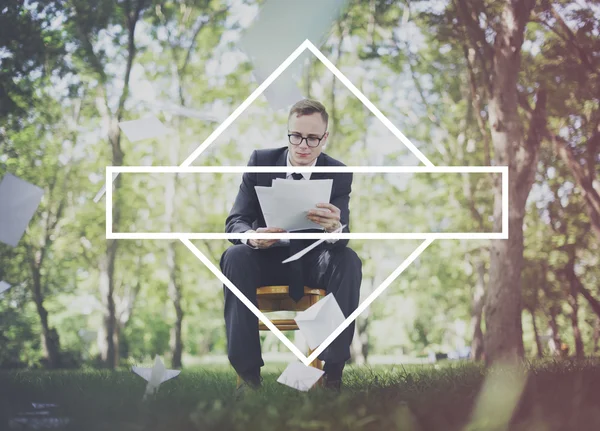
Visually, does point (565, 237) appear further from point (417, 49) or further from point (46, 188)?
point (46, 188)

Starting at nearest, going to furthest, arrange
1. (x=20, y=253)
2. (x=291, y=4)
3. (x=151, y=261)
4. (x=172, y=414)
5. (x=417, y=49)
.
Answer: (x=172, y=414) → (x=291, y=4) → (x=417, y=49) → (x=20, y=253) → (x=151, y=261)

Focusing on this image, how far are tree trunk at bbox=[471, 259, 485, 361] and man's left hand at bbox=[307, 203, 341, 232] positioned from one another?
9.28 ft

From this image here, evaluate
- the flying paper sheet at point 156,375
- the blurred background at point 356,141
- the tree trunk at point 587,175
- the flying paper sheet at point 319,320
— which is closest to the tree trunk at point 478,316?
the blurred background at point 356,141

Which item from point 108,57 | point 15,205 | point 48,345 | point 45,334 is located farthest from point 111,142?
point 15,205

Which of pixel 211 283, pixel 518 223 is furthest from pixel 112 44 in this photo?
pixel 211 283

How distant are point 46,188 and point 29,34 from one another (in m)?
2.25

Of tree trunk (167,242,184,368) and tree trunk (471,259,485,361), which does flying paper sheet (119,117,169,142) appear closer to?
tree trunk (471,259,485,361)

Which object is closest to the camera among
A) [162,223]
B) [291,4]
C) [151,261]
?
[291,4]

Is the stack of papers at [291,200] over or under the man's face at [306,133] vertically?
under

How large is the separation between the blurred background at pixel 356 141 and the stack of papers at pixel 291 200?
98cm

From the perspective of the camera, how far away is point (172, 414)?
160 centimetres

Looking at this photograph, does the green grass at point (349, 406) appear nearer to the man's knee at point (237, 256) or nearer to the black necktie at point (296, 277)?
the black necktie at point (296, 277)

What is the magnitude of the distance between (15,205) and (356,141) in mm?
4843

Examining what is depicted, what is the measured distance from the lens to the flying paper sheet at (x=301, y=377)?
1969 mm
